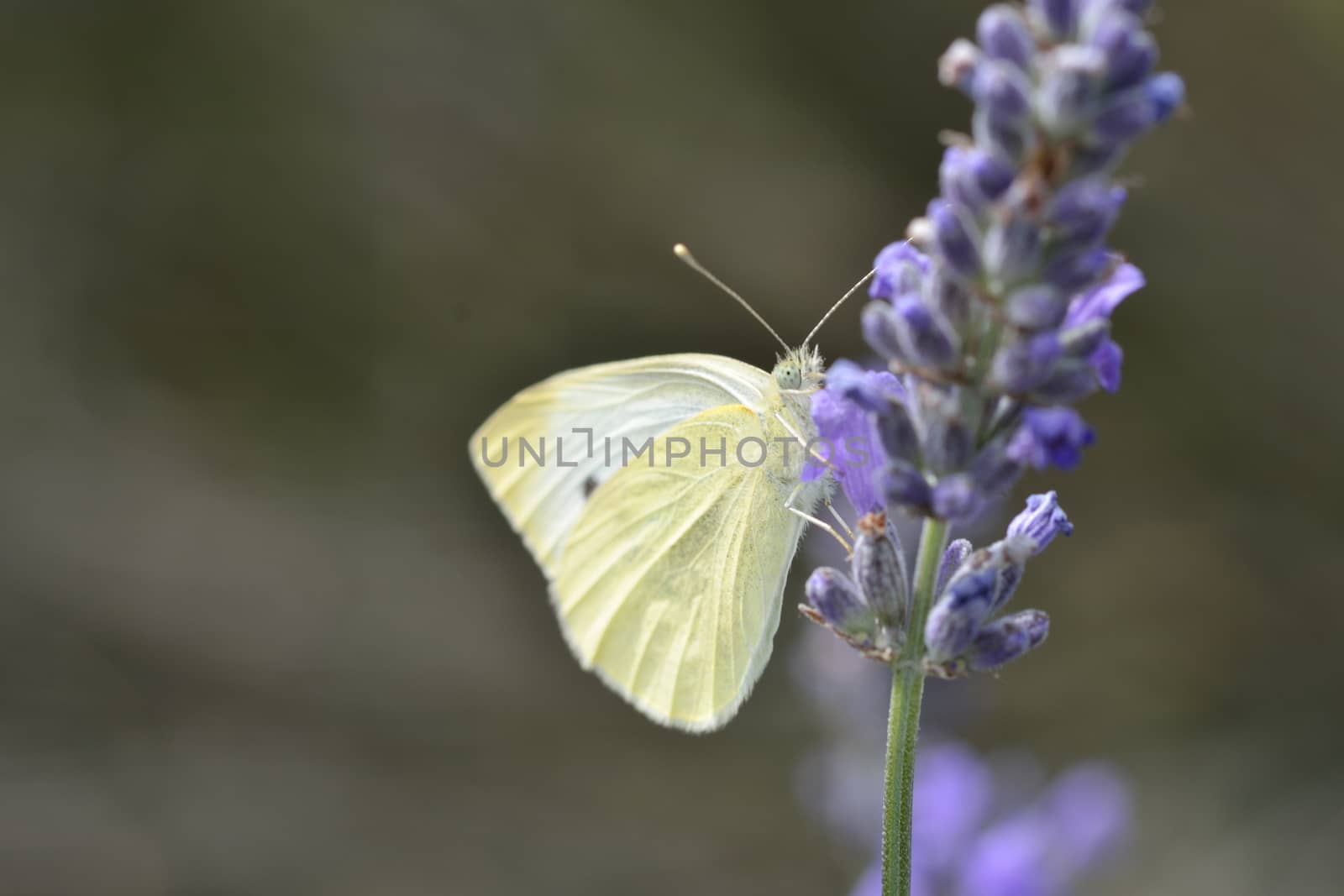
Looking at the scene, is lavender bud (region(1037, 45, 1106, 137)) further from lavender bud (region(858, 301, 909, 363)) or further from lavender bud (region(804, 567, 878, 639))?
lavender bud (region(804, 567, 878, 639))

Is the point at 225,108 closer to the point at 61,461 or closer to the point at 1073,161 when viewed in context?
the point at 61,461

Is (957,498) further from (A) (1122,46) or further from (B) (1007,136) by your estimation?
(A) (1122,46)

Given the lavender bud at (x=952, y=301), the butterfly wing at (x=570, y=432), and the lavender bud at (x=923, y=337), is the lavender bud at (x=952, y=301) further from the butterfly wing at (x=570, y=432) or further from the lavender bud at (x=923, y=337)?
the butterfly wing at (x=570, y=432)

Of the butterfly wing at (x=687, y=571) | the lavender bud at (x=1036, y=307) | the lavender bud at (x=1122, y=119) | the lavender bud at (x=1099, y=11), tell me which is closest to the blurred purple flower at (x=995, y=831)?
the butterfly wing at (x=687, y=571)

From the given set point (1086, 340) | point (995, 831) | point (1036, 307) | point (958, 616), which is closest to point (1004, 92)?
point (1036, 307)

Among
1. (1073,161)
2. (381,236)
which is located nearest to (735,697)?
(1073,161)
